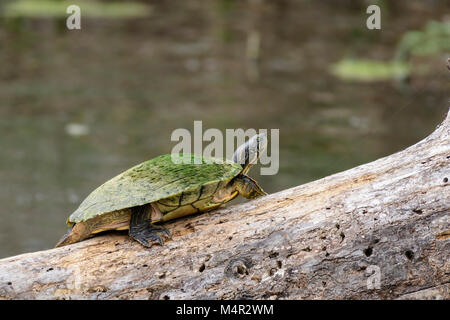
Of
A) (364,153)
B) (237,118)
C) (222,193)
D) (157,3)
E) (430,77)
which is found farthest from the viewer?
(157,3)

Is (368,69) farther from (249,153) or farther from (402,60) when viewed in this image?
(249,153)

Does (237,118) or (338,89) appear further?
(338,89)

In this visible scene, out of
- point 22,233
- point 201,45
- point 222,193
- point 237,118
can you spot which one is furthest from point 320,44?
point 222,193

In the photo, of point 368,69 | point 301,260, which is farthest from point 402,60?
point 301,260

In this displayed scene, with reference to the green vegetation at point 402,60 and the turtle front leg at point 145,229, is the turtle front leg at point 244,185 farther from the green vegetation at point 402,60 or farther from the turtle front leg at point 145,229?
the green vegetation at point 402,60

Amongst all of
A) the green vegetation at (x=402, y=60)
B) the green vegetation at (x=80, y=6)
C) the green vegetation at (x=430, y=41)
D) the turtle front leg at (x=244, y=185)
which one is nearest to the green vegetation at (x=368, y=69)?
the green vegetation at (x=402, y=60)

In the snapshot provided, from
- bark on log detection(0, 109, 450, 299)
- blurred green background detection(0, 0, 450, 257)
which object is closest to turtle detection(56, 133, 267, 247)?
bark on log detection(0, 109, 450, 299)

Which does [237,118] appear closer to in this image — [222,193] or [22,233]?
[22,233]
